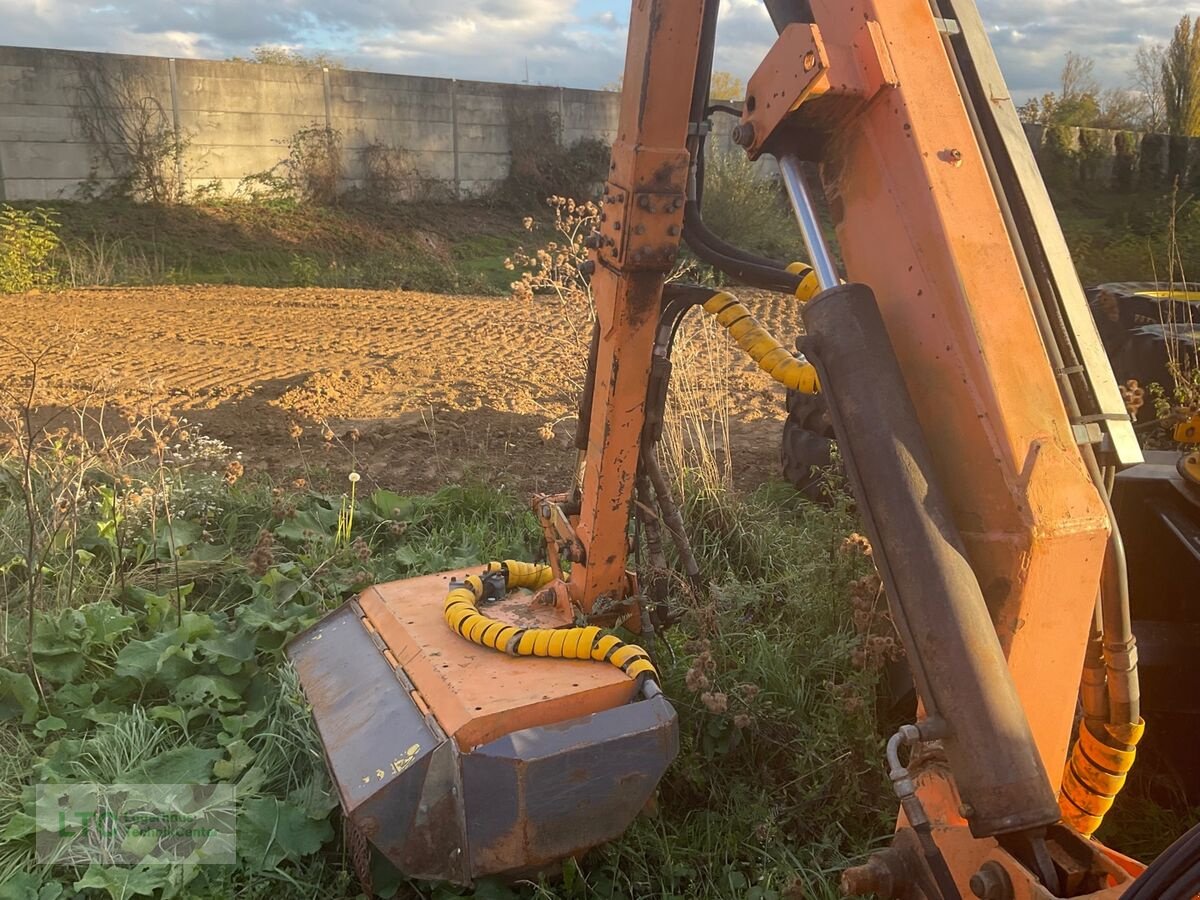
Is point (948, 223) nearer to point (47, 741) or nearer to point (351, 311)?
point (47, 741)

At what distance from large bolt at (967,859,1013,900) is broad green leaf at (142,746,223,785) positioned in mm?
2162

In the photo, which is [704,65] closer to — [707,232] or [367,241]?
[707,232]

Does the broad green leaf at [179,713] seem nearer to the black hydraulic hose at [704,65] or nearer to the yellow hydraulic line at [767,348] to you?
the yellow hydraulic line at [767,348]

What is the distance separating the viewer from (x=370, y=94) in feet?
49.7

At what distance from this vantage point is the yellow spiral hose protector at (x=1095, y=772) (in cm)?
193

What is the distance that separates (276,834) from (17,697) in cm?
116

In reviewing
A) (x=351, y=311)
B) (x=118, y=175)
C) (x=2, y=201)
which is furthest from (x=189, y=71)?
(x=351, y=311)

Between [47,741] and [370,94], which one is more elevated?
[370,94]

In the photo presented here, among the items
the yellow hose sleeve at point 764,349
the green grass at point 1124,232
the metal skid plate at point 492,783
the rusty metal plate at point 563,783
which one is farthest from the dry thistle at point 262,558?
the green grass at point 1124,232

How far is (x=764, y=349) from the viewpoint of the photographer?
7.42ft

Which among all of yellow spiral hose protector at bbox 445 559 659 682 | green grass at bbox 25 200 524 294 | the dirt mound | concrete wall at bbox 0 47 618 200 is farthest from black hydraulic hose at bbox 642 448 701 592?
concrete wall at bbox 0 47 618 200

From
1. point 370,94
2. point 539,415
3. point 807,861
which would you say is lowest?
point 807,861

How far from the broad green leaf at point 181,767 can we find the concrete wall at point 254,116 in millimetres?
11945

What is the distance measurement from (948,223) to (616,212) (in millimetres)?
892
